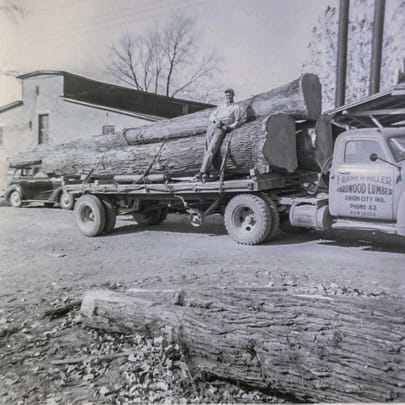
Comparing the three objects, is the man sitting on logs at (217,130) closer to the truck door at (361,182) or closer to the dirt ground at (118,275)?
the dirt ground at (118,275)

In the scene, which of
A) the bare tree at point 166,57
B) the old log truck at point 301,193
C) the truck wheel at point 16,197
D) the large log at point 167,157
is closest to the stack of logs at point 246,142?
the large log at point 167,157

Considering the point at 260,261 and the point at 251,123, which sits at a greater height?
the point at 251,123

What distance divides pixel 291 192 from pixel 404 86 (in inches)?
118

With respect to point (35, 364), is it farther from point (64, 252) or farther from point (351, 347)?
point (64, 252)

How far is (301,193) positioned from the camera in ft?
22.9

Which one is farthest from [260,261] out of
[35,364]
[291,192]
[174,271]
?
[35,364]

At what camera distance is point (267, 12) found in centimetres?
305

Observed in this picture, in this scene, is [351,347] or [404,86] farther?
[404,86]

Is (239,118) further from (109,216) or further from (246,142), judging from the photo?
(109,216)

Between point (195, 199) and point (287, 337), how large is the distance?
5107 millimetres

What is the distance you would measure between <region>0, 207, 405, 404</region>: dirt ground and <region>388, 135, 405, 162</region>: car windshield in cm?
125

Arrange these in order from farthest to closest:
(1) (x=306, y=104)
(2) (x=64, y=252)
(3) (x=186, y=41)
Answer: (1) (x=306, y=104) → (2) (x=64, y=252) → (3) (x=186, y=41)

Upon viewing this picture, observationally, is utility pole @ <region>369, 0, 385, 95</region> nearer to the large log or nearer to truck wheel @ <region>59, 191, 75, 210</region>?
the large log

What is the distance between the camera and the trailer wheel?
20.9ft
